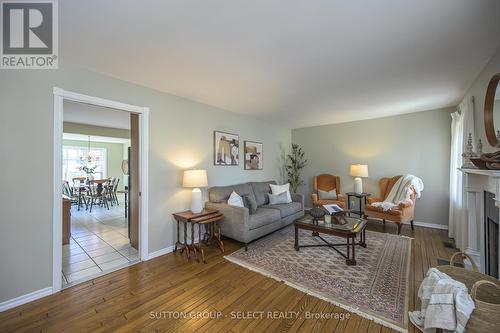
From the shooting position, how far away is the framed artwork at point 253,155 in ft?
16.0

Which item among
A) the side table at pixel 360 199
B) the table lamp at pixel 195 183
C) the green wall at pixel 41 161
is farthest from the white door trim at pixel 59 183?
the side table at pixel 360 199

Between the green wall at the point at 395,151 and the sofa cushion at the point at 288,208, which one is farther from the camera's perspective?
the green wall at the point at 395,151

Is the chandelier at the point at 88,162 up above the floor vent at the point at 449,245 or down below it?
above

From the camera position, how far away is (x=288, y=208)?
13.8 feet

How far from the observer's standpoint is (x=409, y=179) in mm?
4184

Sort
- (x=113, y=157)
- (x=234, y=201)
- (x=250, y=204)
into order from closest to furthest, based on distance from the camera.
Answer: (x=234, y=201)
(x=250, y=204)
(x=113, y=157)

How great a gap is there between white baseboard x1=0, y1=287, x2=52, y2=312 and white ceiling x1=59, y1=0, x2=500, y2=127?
95.7 inches

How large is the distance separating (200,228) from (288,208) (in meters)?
1.82

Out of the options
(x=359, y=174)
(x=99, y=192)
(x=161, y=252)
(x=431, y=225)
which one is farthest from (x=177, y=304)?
(x=99, y=192)

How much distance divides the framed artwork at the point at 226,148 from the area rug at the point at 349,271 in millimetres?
1699

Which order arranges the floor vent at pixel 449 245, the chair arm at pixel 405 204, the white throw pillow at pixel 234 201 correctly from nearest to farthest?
the floor vent at pixel 449 245
the white throw pillow at pixel 234 201
the chair arm at pixel 405 204

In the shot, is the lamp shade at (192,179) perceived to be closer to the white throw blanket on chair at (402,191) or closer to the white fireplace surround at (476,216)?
the white fireplace surround at (476,216)

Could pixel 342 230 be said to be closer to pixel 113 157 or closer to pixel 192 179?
pixel 192 179

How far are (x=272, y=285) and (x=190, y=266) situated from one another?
1.14 metres
